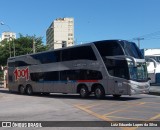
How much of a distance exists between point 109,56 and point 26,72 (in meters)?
11.8

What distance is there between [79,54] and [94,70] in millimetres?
1934

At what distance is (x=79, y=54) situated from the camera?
27266 millimetres

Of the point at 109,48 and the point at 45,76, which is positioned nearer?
the point at 109,48

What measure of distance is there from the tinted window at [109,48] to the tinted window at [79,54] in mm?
769

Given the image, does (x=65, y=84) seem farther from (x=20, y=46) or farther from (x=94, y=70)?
(x=20, y=46)

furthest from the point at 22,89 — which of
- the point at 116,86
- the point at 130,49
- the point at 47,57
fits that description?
the point at 130,49

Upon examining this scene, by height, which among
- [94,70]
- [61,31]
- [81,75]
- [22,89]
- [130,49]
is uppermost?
[61,31]

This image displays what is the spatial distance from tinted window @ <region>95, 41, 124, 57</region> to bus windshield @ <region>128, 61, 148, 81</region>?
1238mm

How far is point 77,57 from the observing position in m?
27.5

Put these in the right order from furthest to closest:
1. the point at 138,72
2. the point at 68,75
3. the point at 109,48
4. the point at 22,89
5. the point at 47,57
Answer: the point at 22,89 → the point at 47,57 → the point at 68,75 → the point at 109,48 → the point at 138,72

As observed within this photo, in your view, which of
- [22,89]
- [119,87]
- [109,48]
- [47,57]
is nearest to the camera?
[119,87]

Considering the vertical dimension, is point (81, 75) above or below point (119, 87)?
above

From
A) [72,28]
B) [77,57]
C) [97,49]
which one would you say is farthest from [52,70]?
[72,28]

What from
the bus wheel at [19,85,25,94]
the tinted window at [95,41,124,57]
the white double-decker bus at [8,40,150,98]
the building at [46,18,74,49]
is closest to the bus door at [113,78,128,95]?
the white double-decker bus at [8,40,150,98]
